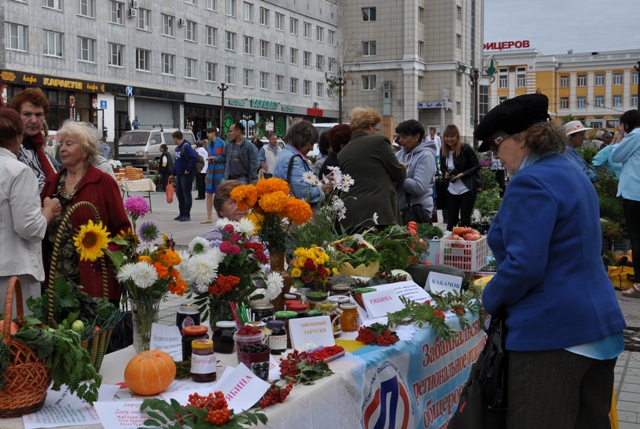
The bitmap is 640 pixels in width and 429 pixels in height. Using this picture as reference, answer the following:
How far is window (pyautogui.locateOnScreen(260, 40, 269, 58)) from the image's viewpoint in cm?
5225

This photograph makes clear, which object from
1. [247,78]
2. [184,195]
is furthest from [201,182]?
[247,78]

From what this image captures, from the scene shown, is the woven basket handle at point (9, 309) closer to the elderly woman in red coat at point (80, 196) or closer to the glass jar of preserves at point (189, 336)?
the glass jar of preserves at point (189, 336)

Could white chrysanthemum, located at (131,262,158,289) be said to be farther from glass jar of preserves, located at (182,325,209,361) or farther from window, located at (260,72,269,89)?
window, located at (260,72,269,89)

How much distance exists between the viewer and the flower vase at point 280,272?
3576 mm

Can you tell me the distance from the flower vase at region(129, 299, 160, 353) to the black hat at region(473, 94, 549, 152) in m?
1.46

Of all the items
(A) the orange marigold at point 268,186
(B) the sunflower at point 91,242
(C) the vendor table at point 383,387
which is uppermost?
(A) the orange marigold at point 268,186

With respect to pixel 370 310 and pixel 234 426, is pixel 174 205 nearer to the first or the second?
pixel 370 310

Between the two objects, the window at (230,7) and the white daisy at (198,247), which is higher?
the window at (230,7)

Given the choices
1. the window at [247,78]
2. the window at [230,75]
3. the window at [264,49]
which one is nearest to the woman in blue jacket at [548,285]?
the window at [230,75]

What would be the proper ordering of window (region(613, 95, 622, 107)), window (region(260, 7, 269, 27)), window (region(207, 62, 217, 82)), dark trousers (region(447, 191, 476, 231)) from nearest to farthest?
dark trousers (region(447, 191, 476, 231)), window (region(207, 62, 217, 82)), window (region(260, 7, 269, 27)), window (region(613, 95, 622, 107))

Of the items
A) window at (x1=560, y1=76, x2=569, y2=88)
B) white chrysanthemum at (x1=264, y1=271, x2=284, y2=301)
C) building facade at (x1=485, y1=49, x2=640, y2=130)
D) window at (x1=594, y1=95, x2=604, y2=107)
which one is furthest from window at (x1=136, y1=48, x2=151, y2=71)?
window at (x1=594, y1=95, x2=604, y2=107)

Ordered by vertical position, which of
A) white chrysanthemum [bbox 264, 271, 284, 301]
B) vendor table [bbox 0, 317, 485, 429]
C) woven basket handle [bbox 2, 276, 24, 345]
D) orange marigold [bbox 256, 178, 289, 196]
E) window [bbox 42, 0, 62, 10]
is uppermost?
window [bbox 42, 0, 62, 10]

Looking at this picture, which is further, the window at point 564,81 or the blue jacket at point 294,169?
the window at point 564,81

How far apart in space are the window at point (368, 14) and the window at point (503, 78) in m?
38.8
